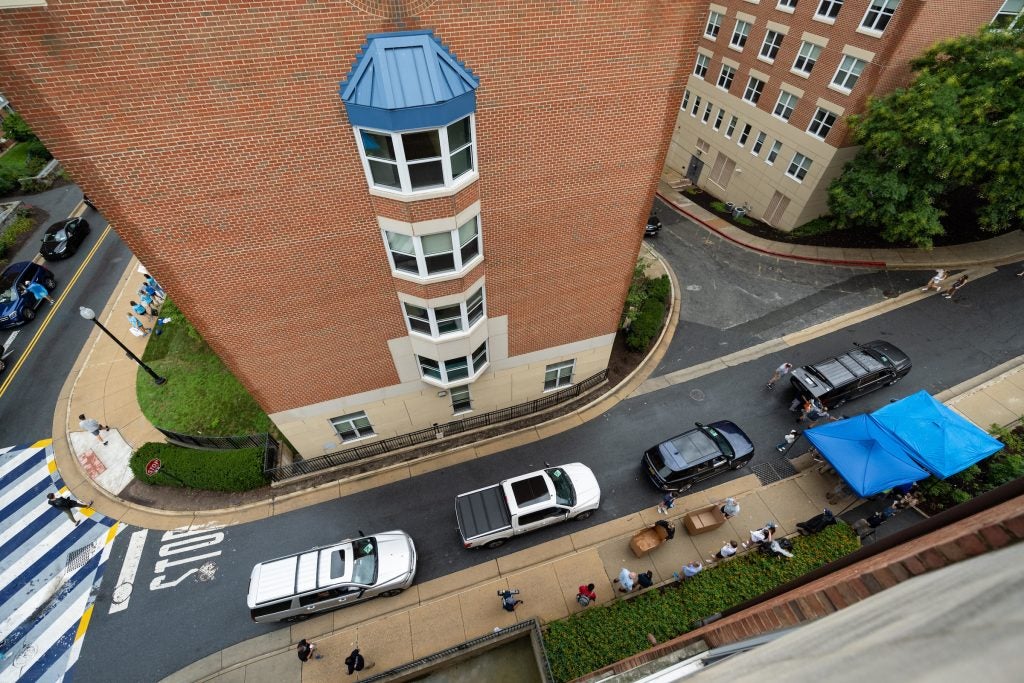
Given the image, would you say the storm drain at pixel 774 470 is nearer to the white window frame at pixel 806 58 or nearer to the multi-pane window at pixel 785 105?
the multi-pane window at pixel 785 105

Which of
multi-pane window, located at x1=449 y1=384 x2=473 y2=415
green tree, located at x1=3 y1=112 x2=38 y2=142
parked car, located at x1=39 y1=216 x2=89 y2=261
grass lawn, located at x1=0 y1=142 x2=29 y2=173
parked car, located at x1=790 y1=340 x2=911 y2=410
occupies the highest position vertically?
green tree, located at x1=3 y1=112 x2=38 y2=142

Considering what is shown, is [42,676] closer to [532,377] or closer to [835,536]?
[532,377]

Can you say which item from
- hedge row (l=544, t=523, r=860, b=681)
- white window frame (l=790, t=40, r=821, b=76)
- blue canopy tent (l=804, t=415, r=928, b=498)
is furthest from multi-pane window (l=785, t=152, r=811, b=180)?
hedge row (l=544, t=523, r=860, b=681)

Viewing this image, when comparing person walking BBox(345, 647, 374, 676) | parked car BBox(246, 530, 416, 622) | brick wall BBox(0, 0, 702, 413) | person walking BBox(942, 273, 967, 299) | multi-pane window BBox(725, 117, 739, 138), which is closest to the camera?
brick wall BBox(0, 0, 702, 413)

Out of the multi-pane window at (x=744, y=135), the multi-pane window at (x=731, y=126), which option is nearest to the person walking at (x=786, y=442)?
the multi-pane window at (x=744, y=135)

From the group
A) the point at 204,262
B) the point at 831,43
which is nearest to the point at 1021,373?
the point at 831,43

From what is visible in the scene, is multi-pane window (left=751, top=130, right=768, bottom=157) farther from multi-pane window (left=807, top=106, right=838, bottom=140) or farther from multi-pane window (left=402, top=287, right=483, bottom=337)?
multi-pane window (left=402, top=287, right=483, bottom=337)

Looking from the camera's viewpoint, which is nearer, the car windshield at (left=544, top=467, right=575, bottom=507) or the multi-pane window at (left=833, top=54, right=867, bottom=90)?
the car windshield at (left=544, top=467, right=575, bottom=507)
